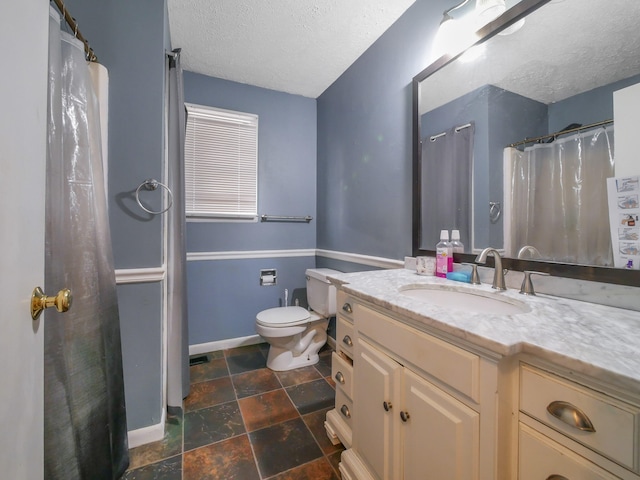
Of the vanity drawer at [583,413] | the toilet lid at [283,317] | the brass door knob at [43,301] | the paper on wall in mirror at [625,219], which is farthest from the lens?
the toilet lid at [283,317]

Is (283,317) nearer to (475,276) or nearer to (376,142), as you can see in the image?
(475,276)

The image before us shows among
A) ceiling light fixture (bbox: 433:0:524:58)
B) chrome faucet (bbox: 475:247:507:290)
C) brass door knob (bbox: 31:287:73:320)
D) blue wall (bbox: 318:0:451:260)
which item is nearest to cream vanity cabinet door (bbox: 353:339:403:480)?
chrome faucet (bbox: 475:247:507:290)

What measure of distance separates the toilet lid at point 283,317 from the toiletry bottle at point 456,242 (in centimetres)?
119

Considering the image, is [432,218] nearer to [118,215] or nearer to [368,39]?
[368,39]

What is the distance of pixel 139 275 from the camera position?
1268 millimetres

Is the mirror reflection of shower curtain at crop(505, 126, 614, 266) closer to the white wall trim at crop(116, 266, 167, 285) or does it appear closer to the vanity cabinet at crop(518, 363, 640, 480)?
the vanity cabinet at crop(518, 363, 640, 480)

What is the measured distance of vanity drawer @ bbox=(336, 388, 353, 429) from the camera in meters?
1.20

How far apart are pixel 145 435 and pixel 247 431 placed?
52 centimetres

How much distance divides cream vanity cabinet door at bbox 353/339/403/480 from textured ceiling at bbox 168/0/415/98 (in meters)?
1.94

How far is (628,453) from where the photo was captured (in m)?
0.42

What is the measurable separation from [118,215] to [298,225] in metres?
1.58

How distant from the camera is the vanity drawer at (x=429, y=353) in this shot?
2.06 ft

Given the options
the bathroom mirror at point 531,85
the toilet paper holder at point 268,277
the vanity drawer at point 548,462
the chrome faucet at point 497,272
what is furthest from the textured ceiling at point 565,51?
the toilet paper holder at point 268,277

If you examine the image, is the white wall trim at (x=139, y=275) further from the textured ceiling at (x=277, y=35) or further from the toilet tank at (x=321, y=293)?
the textured ceiling at (x=277, y=35)
